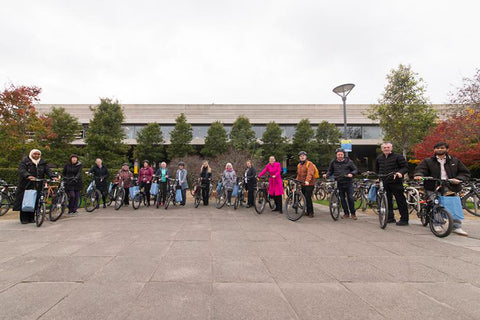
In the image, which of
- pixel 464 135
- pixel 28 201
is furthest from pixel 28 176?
pixel 464 135

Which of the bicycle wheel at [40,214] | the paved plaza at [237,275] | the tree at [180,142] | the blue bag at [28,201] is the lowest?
the paved plaza at [237,275]

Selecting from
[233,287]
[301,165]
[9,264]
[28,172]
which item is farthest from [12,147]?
[233,287]

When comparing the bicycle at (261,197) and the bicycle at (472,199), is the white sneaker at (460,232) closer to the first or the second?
the bicycle at (472,199)

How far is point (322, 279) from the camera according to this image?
2617mm

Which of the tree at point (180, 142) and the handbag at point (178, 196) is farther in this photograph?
the tree at point (180, 142)

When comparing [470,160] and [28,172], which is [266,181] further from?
[470,160]

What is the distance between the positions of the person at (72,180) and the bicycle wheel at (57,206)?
67 centimetres

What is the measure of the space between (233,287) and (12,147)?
54.9 feet

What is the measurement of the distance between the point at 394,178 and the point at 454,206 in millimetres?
1217

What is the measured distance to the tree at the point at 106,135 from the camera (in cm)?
2144

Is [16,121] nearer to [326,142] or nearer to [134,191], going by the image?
[134,191]

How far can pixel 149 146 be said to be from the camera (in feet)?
102

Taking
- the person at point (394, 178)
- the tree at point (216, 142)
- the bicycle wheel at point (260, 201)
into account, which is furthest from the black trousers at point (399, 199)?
the tree at point (216, 142)

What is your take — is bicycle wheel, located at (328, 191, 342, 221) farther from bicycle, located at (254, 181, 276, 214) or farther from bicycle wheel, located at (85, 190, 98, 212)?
bicycle wheel, located at (85, 190, 98, 212)
